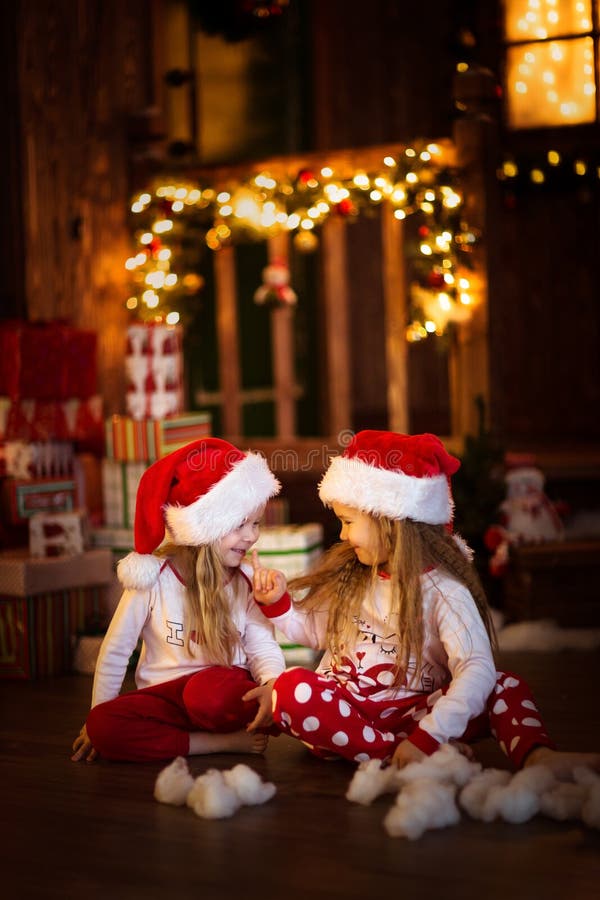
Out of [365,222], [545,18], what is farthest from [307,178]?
[365,222]

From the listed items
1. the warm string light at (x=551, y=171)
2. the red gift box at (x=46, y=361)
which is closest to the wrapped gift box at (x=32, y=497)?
the red gift box at (x=46, y=361)

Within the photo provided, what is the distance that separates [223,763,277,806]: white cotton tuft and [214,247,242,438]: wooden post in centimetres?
376

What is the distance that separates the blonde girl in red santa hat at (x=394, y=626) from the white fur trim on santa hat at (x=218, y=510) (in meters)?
0.13

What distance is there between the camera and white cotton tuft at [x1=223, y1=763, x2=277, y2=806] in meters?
2.57

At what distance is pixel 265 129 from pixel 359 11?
88cm

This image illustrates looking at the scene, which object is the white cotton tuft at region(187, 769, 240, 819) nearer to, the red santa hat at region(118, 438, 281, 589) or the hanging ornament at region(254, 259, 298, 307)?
the red santa hat at region(118, 438, 281, 589)

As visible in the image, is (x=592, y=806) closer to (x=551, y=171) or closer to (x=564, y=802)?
(x=564, y=802)

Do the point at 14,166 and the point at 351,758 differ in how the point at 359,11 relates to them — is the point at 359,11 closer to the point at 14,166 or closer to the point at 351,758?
the point at 14,166

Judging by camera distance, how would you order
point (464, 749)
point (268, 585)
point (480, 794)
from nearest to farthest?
point (480, 794) → point (464, 749) → point (268, 585)

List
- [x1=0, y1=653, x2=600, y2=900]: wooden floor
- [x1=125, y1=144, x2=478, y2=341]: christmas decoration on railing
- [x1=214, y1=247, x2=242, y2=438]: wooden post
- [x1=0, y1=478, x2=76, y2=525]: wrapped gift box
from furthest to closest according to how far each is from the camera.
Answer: [x1=214, y1=247, x2=242, y2=438]: wooden post < [x1=125, y1=144, x2=478, y2=341]: christmas decoration on railing < [x1=0, y1=478, x2=76, y2=525]: wrapped gift box < [x1=0, y1=653, x2=600, y2=900]: wooden floor

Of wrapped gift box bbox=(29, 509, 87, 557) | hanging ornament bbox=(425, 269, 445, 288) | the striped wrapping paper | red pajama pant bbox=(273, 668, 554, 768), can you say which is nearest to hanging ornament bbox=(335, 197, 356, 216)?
hanging ornament bbox=(425, 269, 445, 288)

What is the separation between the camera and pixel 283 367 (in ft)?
23.3

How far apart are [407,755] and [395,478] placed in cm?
61

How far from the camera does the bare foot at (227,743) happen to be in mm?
2951
